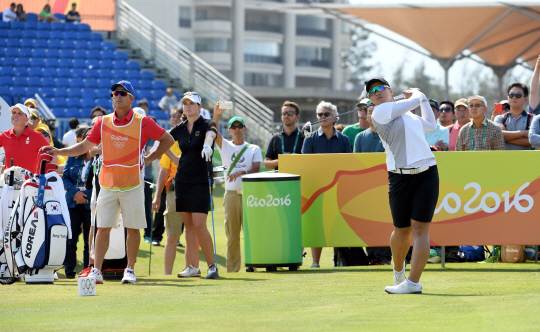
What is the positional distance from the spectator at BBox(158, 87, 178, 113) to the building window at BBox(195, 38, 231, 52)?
43.4m

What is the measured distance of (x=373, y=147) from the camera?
426 inches

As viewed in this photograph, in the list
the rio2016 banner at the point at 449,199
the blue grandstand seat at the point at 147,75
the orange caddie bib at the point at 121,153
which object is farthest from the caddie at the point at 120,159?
the blue grandstand seat at the point at 147,75

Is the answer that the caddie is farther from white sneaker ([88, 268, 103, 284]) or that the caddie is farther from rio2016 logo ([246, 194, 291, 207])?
rio2016 logo ([246, 194, 291, 207])

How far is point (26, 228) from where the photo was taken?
8.45 meters

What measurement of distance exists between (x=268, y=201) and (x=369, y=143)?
75.1 inches

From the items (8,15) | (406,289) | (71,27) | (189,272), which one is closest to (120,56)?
(71,27)

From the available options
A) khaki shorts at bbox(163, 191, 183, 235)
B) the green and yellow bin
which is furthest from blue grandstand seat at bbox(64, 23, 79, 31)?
the green and yellow bin

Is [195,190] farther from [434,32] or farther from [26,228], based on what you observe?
[434,32]

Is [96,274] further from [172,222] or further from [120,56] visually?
[120,56]

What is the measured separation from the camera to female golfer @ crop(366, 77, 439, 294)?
7031 mm

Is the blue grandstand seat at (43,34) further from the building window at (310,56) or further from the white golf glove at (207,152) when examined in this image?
the building window at (310,56)

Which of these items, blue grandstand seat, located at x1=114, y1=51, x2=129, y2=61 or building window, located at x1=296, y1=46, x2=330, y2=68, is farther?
building window, located at x1=296, y1=46, x2=330, y2=68

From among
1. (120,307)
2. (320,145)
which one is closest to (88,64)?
(320,145)

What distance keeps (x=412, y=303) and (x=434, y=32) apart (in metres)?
17.4
